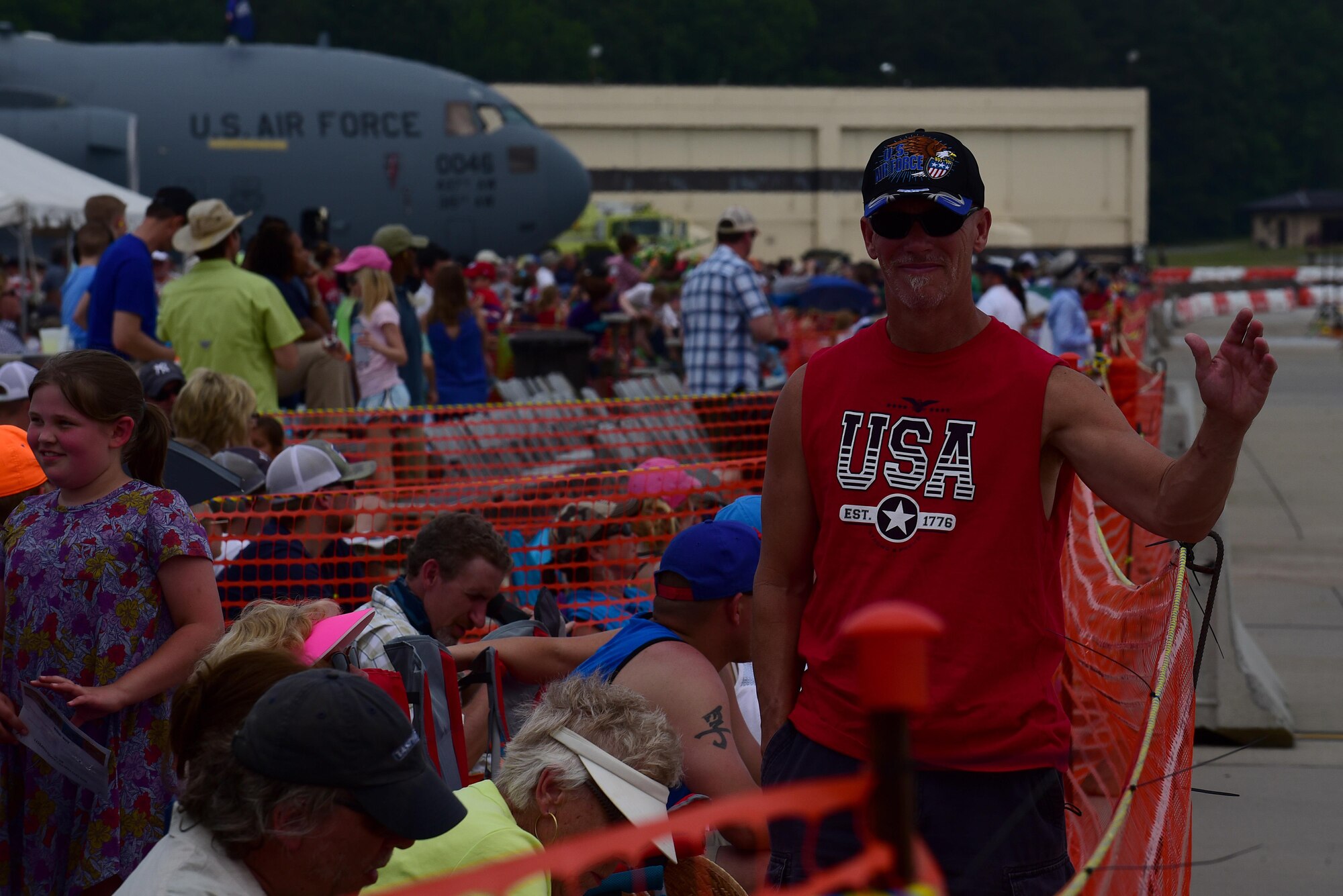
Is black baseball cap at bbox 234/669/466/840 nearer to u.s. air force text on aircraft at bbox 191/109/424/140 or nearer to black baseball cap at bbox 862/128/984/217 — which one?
black baseball cap at bbox 862/128/984/217

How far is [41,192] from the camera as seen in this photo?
1527 centimetres

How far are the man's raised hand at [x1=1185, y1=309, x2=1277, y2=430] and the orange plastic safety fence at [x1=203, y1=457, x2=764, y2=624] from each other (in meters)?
3.13

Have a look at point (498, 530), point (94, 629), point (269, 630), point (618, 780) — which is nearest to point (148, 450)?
point (94, 629)

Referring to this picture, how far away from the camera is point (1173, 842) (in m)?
3.01

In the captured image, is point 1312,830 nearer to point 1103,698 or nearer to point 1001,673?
point 1103,698

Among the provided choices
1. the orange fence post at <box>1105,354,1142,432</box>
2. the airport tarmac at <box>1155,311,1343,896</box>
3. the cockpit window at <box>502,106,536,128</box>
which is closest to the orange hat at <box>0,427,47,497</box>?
the airport tarmac at <box>1155,311,1343,896</box>

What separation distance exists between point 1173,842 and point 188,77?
78.4ft

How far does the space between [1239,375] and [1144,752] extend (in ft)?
2.16

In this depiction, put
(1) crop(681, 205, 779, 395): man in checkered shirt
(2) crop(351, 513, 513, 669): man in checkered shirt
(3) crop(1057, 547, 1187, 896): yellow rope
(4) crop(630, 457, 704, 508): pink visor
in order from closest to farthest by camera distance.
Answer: (3) crop(1057, 547, 1187, 896): yellow rope
(2) crop(351, 513, 513, 669): man in checkered shirt
(4) crop(630, 457, 704, 508): pink visor
(1) crop(681, 205, 779, 395): man in checkered shirt

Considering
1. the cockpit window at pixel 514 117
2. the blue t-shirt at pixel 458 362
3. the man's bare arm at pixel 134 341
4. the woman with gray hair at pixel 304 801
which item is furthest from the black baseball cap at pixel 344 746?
the cockpit window at pixel 514 117

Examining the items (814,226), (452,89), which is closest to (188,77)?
(452,89)

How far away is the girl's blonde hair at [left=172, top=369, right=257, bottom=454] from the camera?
622cm

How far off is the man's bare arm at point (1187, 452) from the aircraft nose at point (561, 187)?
2470 centimetres

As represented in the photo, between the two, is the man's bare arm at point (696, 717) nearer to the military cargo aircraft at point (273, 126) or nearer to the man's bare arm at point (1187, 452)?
the man's bare arm at point (1187, 452)
